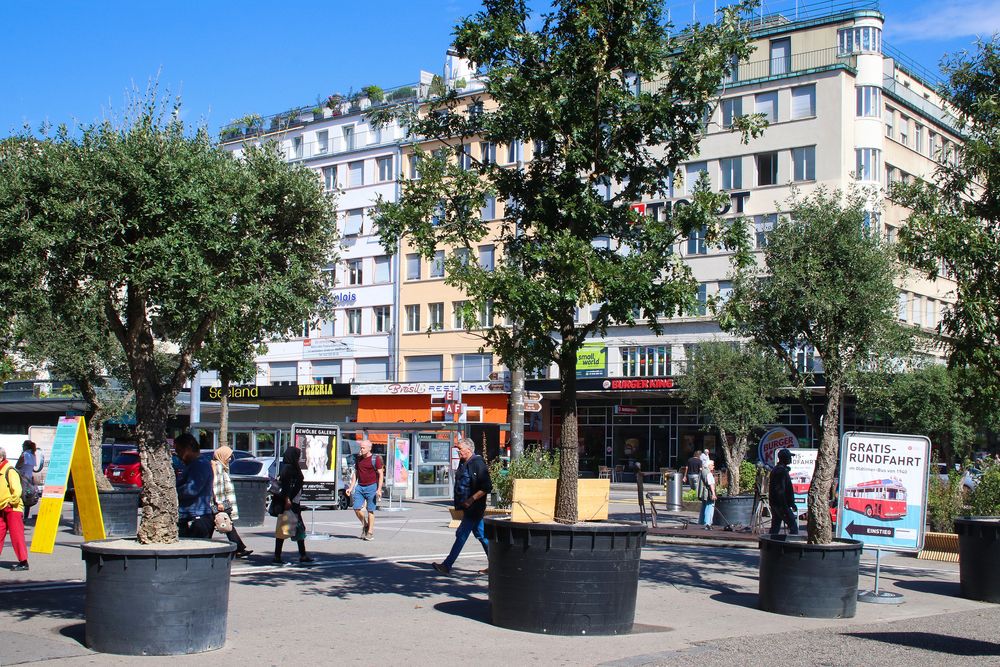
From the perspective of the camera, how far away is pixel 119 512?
56.4 feet

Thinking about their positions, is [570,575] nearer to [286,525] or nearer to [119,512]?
[286,525]

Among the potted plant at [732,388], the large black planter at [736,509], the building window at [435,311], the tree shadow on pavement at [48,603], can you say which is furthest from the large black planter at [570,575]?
the building window at [435,311]

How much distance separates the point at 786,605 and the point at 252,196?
6635 mm

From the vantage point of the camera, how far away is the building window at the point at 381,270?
60.6m

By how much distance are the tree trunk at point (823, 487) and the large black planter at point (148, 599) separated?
643 centimetres

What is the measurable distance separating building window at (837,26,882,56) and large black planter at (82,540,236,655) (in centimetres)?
4573

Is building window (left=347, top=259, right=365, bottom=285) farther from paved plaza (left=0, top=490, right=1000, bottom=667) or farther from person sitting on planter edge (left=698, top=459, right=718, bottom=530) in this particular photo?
paved plaza (left=0, top=490, right=1000, bottom=667)

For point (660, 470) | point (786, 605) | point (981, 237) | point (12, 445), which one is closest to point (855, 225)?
point (981, 237)

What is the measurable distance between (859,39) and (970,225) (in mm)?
38115

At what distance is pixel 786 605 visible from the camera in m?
11.3

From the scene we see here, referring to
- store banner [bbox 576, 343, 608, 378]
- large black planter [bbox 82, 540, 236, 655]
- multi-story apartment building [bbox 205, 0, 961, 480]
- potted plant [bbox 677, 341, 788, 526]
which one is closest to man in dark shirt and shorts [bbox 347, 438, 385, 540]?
large black planter [bbox 82, 540, 236, 655]

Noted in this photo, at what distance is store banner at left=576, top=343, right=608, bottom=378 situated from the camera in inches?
2039

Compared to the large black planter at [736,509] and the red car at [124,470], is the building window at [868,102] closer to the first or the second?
the large black planter at [736,509]

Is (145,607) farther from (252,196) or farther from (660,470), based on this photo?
(660,470)
